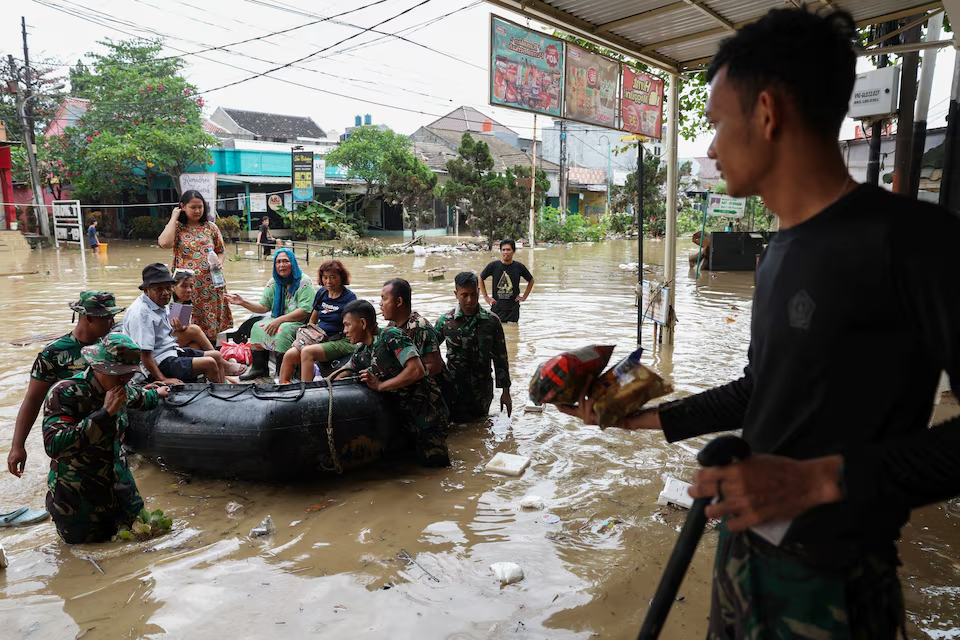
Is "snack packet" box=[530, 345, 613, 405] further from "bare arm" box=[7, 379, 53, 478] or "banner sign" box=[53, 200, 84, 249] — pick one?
"banner sign" box=[53, 200, 84, 249]

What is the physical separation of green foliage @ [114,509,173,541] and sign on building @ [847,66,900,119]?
8.41 meters

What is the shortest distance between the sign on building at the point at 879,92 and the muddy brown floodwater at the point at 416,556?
5.45 meters

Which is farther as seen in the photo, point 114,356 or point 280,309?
point 280,309

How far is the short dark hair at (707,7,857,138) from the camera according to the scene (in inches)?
49.2

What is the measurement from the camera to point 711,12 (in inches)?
210

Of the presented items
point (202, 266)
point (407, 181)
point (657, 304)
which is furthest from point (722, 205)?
point (407, 181)

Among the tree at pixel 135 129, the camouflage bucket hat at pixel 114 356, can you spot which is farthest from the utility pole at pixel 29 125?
the camouflage bucket hat at pixel 114 356

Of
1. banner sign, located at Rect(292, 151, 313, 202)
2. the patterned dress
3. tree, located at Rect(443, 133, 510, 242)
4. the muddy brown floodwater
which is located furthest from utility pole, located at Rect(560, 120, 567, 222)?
the muddy brown floodwater

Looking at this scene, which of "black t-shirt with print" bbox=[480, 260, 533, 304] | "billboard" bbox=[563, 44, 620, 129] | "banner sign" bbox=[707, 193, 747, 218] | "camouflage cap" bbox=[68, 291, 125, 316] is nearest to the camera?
"camouflage cap" bbox=[68, 291, 125, 316]

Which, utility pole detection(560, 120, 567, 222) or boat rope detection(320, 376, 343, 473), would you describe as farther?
utility pole detection(560, 120, 567, 222)

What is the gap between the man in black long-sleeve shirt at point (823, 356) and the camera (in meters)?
1.10

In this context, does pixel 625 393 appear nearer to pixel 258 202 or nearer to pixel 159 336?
pixel 159 336

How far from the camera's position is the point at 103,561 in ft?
12.2

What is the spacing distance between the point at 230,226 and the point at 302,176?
19.2ft
